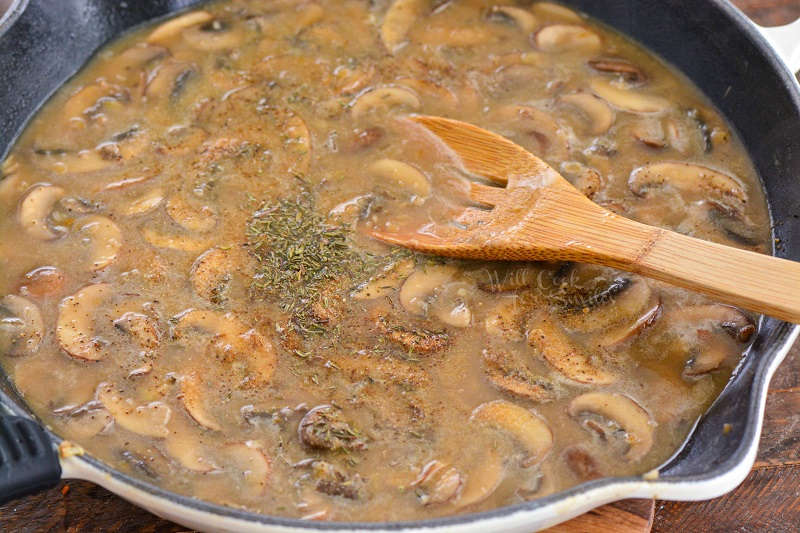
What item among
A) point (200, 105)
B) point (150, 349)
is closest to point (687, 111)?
point (200, 105)

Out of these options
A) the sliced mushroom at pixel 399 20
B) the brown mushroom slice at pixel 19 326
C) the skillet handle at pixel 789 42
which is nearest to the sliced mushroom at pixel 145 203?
the brown mushroom slice at pixel 19 326

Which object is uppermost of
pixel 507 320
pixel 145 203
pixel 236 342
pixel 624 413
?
pixel 145 203

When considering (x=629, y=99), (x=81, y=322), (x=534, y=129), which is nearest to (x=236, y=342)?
(x=81, y=322)

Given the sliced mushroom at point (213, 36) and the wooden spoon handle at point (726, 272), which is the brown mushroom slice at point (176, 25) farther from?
the wooden spoon handle at point (726, 272)

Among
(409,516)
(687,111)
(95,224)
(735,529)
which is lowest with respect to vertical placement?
(735,529)

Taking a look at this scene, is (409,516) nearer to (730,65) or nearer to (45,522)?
(45,522)

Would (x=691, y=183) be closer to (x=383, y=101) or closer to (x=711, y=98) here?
(x=711, y=98)

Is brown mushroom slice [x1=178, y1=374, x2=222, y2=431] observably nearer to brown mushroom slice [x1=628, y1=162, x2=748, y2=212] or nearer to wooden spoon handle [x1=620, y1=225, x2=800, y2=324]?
wooden spoon handle [x1=620, y1=225, x2=800, y2=324]
